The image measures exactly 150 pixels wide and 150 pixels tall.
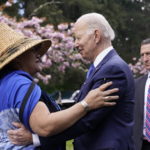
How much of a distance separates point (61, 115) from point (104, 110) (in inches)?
14.3

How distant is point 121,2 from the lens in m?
34.8

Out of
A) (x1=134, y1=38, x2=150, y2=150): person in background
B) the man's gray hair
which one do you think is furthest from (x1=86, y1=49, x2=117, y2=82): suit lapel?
(x1=134, y1=38, x2=150, y2=150): person in background

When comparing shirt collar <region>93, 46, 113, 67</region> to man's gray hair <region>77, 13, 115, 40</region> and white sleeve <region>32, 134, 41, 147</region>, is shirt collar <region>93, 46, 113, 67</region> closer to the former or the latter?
man's gray hair <region>77, 13, 115, 40</region>

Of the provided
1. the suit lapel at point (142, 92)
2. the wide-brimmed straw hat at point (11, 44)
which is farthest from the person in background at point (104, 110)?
the suit lapel at point (142, 92)

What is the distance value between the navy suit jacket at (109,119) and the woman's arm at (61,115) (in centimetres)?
9

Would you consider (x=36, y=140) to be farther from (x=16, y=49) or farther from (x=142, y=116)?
(x=142, y=116)

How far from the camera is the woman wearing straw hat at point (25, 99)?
9.90ft

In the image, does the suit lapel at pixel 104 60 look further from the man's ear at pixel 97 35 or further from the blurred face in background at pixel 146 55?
the blurred face in background at pixel 146 55

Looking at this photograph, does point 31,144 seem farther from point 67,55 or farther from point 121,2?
point 121,2

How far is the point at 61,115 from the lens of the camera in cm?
305

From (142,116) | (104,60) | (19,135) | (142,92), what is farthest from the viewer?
(142,92)

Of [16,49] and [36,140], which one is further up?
[16,49]

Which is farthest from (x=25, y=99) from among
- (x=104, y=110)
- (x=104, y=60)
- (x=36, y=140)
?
(x=104, y=60)

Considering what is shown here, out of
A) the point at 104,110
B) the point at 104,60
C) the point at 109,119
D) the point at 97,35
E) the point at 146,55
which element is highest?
the point at 97,35
